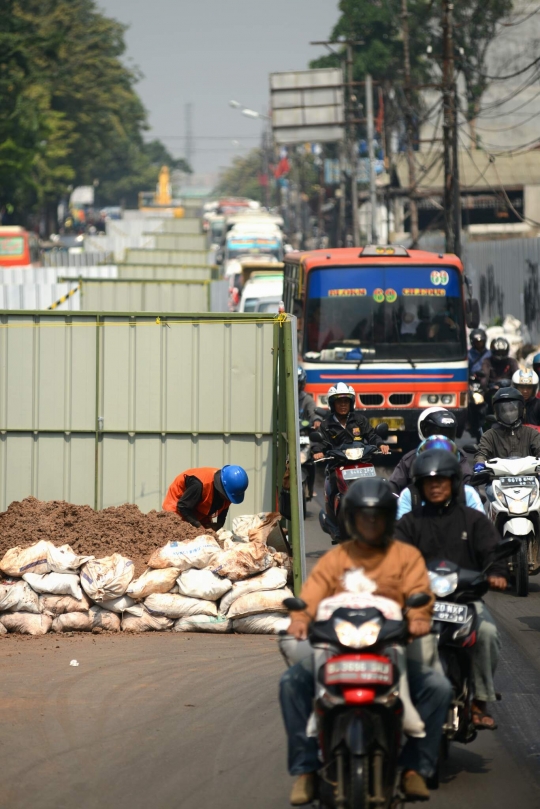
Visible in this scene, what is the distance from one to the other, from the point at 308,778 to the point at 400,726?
420 millimetres

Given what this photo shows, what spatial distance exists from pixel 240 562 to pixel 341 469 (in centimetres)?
218

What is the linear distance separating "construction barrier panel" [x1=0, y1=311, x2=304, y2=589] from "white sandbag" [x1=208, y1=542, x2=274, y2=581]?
1804 millimetres

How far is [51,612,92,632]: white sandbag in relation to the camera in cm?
871

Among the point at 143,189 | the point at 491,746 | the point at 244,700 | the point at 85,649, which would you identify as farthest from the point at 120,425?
the point at 143,189

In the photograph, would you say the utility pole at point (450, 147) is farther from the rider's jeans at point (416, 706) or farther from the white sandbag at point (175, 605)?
the rider's jeans at point (416, 706)

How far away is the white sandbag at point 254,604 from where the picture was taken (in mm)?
8656

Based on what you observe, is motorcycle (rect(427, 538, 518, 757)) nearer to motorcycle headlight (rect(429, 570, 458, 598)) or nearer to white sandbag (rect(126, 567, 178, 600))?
motorcycle headlight (rect(429, 570, 458, 598))

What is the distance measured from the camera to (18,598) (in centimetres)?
866

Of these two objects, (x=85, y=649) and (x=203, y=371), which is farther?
(x=203, y=371)

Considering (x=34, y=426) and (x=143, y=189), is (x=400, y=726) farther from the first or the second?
(x=143, y=189)

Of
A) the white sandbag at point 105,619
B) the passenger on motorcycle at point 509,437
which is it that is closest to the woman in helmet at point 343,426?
the passenger on motorcycle at point 509,437

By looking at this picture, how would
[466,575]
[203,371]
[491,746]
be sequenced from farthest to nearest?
[203,371], [491,746], [466,575]

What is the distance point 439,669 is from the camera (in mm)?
5004

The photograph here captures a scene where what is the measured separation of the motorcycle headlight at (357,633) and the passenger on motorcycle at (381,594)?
23 cm
